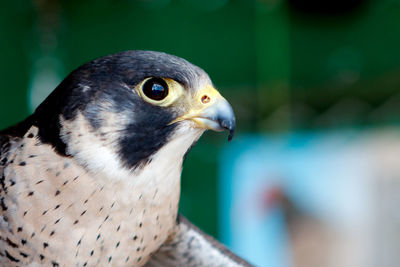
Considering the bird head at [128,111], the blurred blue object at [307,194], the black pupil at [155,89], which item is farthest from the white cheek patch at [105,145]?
the blurred blue object at [307,194]

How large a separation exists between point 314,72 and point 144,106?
383 centimetres

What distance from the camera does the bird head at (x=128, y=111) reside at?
1.50 meters

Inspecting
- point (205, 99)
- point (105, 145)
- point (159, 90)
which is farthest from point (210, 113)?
point (105, 145)

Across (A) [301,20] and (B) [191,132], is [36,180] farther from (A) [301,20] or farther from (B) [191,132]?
(A) [301,20]

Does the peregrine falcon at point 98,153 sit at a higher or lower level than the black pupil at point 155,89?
lower

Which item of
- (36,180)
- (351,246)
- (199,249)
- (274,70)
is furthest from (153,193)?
(351,246)

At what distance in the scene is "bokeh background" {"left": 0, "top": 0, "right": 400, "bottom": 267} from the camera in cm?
490

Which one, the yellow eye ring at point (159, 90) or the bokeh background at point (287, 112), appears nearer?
the yellow eye ring at point (159, 90)

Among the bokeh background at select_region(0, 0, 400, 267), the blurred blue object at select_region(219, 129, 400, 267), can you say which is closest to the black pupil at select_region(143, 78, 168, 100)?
the bokeh background at select_region(0, 0, 400, 267)

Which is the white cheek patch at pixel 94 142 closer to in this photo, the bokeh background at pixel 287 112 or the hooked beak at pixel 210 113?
the hooked beak at pixel 210 113

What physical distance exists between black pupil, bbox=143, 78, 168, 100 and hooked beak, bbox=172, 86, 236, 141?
0.31ft

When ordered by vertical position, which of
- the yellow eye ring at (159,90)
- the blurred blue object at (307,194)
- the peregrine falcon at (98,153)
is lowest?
the blurred blue object at (307,194)

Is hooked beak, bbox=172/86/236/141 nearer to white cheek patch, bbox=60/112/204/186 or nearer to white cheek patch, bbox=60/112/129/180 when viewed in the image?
white cheek patch, bbox=60/112/204/186

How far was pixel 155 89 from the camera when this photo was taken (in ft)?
4.95
